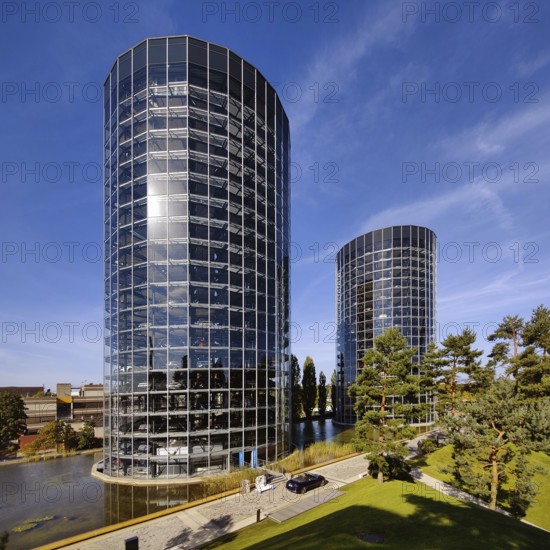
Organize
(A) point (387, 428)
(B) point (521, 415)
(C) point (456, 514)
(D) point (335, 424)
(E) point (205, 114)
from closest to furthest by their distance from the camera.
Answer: (C) point (456, 514) < (B) point (521, 415) < (A) point (387, 428) < (E) point (205, 114) < (D) point (335, 424)

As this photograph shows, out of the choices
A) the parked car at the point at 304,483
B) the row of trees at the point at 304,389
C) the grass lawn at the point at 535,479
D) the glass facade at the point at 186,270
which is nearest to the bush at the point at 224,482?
the parked car at the point at 304,483

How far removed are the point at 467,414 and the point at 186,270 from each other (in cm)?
2475

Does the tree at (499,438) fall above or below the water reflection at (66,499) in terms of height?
above

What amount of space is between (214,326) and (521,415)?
23608 mm

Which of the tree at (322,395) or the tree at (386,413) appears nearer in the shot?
the tree at (386,413)

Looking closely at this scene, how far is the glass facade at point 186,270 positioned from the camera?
100.0 feet

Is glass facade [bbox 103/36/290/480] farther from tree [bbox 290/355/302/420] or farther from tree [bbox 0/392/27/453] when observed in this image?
tree [bbox 290/355/302/420]

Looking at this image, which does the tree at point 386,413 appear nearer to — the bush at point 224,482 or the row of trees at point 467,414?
the row of trees at point 467,414

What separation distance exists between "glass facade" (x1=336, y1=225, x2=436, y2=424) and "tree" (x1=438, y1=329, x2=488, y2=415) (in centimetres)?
1859

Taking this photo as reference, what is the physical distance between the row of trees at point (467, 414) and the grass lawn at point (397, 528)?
153 inches

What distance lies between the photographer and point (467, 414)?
77.9 ft

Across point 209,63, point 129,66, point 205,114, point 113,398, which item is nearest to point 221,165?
point 205,114

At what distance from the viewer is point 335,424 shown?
200 feet

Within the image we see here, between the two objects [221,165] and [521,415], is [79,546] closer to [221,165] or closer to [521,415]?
[521,415]
